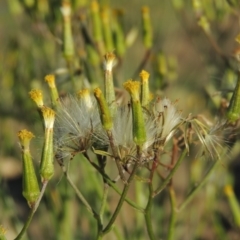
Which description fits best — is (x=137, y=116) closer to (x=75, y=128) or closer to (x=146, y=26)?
(x=75, y=128)

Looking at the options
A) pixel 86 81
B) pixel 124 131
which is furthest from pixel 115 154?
pixel 86 81

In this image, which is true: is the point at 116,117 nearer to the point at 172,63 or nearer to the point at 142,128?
the point at 142,128

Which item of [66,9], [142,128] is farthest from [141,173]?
[142,128]

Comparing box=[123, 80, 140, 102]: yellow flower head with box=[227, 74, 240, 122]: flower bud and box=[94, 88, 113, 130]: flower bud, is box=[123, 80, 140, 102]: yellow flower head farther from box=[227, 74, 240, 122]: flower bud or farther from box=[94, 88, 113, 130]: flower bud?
box=[227, 74, 240, 122]: flower bud

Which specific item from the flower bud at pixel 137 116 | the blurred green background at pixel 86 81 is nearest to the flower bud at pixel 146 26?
the blurred green background at pixel 86 81

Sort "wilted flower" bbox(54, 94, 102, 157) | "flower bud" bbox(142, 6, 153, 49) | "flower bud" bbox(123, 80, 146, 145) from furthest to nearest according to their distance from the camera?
"flower bud" bbox(142, 6, 153, 49) < "wilted flower" bbox(54, 94, 102, 157) < "flower bud" bbox(123, 80, 146, 145)

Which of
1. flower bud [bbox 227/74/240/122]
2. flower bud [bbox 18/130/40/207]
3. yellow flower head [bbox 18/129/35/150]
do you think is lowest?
flower bud [bbox 18/130/40/207]

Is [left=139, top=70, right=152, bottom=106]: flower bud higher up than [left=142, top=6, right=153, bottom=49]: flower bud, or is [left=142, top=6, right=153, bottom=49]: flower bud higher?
[left=142, top=6, right=153, bottom=49]: flower bud

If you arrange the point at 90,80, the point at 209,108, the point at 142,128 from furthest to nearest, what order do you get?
the point at 209,108
the point at 90,80
the point at 142,128

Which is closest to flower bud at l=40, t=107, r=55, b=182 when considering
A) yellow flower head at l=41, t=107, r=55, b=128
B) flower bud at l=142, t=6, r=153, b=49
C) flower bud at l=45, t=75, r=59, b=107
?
yellow flower head at l=41, t=107, r=55, b=128
